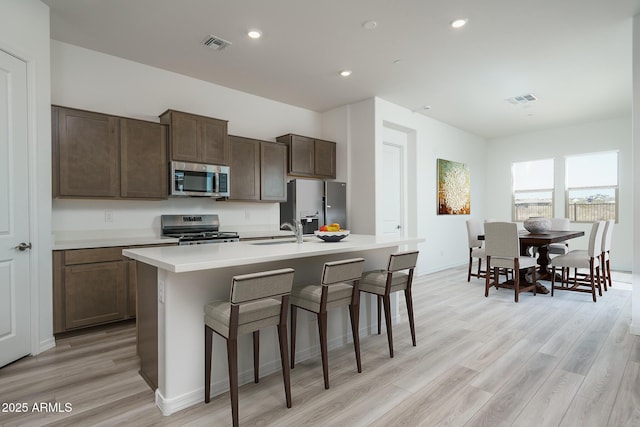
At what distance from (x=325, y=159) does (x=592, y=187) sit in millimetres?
5391

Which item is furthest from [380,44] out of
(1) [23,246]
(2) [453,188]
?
(2) [453,188]

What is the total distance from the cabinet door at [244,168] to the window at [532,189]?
20.1 ft

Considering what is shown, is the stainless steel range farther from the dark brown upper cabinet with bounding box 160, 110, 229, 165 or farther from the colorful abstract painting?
the colorful abstract painting

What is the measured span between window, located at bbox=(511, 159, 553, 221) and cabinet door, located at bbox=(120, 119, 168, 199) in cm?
732

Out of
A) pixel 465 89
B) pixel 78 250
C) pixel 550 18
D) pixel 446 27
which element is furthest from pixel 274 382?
pixel 465 89

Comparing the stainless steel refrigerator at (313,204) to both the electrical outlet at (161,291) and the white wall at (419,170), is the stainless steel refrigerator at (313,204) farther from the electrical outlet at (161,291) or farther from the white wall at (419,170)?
the electrical outlet at (161,291)

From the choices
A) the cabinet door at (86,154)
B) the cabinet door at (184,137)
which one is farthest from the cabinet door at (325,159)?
the cabinet door at (86,154)

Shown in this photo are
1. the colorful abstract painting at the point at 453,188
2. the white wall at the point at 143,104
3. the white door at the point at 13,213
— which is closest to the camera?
the white door at the point at 13,213

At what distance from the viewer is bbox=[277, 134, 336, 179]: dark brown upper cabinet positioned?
16.6 ft

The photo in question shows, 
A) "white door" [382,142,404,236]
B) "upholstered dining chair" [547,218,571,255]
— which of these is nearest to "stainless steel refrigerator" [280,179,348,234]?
"white door" [382,142,404,236]

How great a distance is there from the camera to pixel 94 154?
3377mm

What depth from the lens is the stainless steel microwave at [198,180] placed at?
3.84m

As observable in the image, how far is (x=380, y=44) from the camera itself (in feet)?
11.6

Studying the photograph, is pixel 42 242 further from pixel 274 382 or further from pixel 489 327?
pixel 489 327
